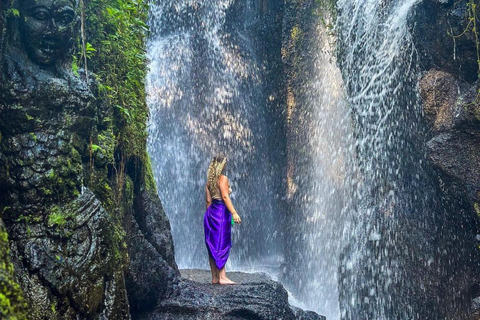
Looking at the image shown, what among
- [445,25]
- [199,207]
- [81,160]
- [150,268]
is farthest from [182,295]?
[199,207]

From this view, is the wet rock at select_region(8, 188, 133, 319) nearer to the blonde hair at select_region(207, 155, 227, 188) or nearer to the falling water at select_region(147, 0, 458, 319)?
the blonde hair at select_region(207, 155, 227, 188)

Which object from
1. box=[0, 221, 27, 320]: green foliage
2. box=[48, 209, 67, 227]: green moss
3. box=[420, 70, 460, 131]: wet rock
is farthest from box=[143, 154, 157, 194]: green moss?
box=[420, 70, 460, 131]: wet rock

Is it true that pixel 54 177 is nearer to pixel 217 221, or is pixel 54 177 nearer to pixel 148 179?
pixel 148 179

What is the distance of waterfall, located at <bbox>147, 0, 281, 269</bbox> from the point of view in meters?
14.5

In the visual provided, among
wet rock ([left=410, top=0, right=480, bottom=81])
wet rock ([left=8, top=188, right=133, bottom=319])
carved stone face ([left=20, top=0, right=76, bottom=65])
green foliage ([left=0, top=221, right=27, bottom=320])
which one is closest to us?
green foliage ([left=0, top=221, right=27, bottom=320])

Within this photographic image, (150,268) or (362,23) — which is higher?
(362,23)

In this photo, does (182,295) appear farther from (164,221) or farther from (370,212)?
(370,212)

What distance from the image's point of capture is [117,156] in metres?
5.59

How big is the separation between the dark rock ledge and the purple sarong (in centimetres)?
42

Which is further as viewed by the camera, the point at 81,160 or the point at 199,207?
the point at 199,207

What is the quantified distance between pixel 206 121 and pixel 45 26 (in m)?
10.9

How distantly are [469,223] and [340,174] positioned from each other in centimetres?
488

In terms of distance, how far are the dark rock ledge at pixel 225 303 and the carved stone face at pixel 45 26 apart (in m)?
2.98

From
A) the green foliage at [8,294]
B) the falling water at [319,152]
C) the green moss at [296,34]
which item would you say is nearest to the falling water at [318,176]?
the falling water at [319,152]
